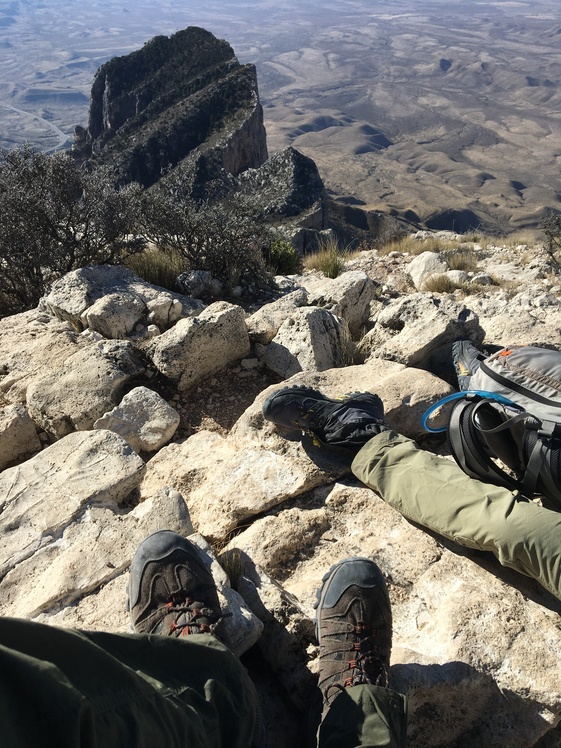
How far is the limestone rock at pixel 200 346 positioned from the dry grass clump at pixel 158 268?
1738 mm

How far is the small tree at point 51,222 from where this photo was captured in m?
5.52

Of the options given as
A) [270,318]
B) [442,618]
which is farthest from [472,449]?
[270,318]

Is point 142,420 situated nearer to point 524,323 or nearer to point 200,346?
point 200,346

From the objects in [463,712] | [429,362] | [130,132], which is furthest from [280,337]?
[130,132]

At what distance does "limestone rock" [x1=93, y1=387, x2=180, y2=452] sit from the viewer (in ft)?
11.3

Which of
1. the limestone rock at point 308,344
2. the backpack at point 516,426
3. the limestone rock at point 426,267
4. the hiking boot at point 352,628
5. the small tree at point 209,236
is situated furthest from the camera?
the limestone rock at point 426,267

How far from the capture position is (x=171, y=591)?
1.98 meters

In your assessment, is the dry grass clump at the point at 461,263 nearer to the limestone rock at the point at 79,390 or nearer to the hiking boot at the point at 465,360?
the hiking boot at the point at 465,360

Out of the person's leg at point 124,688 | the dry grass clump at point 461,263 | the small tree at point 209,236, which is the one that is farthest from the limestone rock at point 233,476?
the dry grass clump at point 461,263

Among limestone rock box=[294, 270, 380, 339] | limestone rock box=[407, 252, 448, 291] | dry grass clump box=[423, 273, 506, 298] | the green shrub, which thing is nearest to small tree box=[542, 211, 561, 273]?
limestone rock box=[407, 252, 448, 291]

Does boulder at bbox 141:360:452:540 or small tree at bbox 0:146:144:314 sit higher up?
small tree at bbox 0:146:144:314

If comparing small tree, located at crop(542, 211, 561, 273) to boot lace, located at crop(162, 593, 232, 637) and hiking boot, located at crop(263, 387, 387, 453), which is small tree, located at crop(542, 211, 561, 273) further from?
boot lace, located at crop(162, 593, 232, 637)

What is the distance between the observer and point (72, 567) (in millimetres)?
2342

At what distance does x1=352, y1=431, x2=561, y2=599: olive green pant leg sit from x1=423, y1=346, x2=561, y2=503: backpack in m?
0.14
